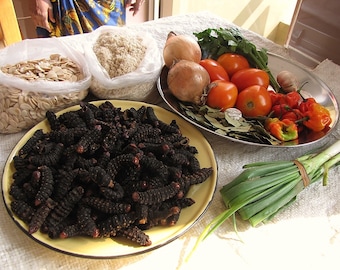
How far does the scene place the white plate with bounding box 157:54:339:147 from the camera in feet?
2.78

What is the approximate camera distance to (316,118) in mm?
856

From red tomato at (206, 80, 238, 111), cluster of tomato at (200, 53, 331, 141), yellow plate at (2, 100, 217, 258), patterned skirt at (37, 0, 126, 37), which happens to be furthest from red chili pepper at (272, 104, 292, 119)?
patterned skirt at (37, 0, 126, 37)

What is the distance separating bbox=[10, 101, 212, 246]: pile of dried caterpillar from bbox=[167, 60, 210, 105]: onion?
16 centimetres

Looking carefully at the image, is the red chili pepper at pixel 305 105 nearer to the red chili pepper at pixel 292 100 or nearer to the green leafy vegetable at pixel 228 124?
the red chili pepper at pixel 292 100

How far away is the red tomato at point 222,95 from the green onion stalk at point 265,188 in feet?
0.75

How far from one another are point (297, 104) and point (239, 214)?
1.34ft

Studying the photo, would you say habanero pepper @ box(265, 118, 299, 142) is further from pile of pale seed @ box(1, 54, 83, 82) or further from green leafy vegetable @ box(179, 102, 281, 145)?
pile of pale seed @ box(1, 54, 83, 82)

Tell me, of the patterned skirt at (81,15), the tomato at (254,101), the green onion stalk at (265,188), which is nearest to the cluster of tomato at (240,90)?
the tomato at (254,101)

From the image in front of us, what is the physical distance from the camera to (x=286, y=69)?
1097 mm

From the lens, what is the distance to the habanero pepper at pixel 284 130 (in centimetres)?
84

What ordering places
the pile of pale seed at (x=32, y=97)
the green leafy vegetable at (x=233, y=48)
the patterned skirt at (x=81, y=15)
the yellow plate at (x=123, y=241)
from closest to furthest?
the yellow plate at (x=123, y=241), the pile of pale seed at (x=32, y=97), the green leafy vegetable at (x=233, y=48), the patterned skirt at (x=81, y=15)

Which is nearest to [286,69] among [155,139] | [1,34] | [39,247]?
[155,139]

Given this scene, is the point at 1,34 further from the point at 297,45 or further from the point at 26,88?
the point at 297,45

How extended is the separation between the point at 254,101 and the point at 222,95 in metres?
0.09
